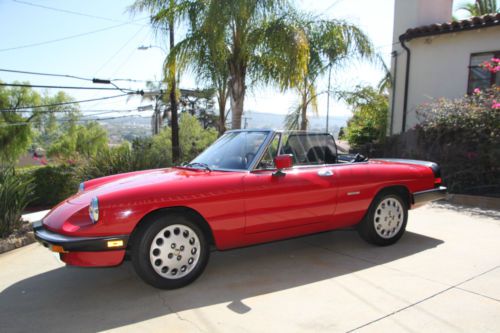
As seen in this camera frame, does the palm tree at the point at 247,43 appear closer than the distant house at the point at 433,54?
Yes

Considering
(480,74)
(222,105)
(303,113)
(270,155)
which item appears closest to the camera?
(270,155)

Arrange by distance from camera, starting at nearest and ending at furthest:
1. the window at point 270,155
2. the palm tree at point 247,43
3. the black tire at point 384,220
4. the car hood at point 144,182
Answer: the car hood at point 144,182 < the window at point 270,155 < the black tire at point 384,220 < the palm tree at point 247,43

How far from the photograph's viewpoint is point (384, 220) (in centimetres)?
484

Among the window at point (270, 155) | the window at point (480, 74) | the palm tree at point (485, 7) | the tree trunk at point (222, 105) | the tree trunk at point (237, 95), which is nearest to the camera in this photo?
the window at point (270, 155)

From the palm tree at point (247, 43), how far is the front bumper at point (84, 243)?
19.0ft

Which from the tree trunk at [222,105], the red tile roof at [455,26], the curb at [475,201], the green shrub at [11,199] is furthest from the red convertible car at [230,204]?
the red tile roof at [455,26]

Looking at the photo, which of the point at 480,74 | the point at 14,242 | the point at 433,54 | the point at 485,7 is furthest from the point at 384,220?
the point at 485,7

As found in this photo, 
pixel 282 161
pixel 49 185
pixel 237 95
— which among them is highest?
pixel 237 95

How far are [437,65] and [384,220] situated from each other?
7852mm

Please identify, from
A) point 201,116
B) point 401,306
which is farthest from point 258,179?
point 201,116

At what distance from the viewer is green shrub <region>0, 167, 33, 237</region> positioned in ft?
18.3

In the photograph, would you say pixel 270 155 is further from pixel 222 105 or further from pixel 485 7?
pixel 485 7

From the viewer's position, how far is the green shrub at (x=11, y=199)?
18.3 feet

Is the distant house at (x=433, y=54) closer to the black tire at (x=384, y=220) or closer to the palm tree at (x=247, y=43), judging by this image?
the palm tree at (x=247, y=43)
